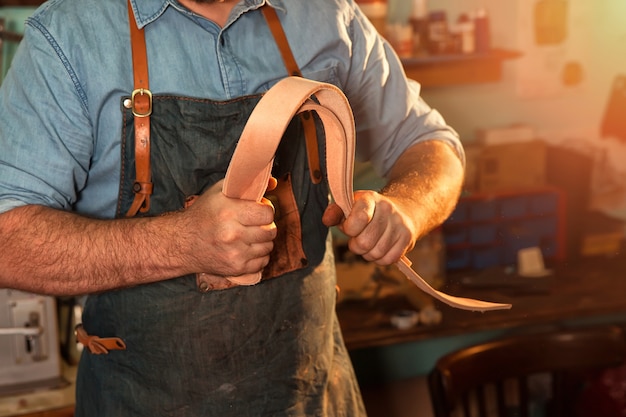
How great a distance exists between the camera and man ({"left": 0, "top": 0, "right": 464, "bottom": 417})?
0.94 meters

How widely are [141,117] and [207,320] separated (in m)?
0.26

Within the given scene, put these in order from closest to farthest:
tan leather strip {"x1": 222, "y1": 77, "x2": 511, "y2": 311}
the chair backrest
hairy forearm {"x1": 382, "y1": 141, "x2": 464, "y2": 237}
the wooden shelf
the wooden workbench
Answer: tan leather strip {"x1": 222, "y1": 77, "x2": 511, "y2": 311} < hairy forearm {"x1": 382, "y1": 141, "x2": 464, "y2": 237} < the chair backrest < the wooden workbench < the wooden shelf

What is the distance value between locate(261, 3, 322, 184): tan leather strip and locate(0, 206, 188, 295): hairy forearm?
9.3 inches

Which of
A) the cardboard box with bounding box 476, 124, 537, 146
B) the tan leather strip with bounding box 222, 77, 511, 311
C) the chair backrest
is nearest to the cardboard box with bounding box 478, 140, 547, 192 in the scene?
the cardboard box with bounding box 476, 124, 537, 146

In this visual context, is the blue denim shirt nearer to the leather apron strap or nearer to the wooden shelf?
the leather apron strap

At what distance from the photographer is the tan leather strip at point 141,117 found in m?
0.99

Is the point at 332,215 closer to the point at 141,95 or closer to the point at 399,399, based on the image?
the point at 141,95

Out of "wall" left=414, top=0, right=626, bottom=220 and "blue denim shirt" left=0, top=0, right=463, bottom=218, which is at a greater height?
"blue denim shirt" left=0, top=0, right=463, bottom=218

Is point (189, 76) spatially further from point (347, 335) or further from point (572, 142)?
point (572, 142)

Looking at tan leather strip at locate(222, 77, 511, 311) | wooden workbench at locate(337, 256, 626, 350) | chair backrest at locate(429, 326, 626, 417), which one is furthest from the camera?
wooden workbench at locate(337, 256, 626, 350)

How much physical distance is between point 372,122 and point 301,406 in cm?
41

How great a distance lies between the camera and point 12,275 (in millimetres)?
961

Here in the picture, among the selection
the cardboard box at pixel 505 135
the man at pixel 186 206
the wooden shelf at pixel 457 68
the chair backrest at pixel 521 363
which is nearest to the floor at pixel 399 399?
the chair backrest at pixel 521 363

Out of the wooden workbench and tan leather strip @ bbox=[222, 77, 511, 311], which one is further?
the wooden workbench
